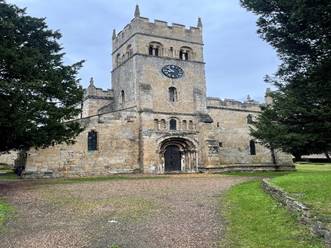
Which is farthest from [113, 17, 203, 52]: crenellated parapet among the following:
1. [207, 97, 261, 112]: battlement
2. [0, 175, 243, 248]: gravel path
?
[0, 175, 243, 248]: gravel path

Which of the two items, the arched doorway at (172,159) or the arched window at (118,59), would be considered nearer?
the arched doorway at (172,159)

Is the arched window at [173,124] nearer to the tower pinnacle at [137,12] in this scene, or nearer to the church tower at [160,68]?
the church tower at [160,68]

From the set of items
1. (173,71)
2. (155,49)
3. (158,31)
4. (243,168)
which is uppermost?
(158,31)

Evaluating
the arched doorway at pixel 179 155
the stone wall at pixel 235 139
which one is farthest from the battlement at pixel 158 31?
the arched doorway at pixel 179 155

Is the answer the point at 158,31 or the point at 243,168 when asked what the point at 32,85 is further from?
the point at 243,168

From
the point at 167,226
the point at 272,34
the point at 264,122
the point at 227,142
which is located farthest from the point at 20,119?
the point at 227,142

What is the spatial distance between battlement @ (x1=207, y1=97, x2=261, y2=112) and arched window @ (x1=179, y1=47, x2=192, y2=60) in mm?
5896

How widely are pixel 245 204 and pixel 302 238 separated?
16.1ft

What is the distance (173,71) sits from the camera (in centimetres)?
3872

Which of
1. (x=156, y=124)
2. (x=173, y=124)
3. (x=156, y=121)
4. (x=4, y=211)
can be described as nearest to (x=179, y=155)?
(x=173, y=124)

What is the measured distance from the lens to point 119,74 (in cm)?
4069

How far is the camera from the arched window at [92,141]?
107ft

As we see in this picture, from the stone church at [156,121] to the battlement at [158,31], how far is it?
0.11 meters

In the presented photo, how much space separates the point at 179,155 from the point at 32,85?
70.1 ft
